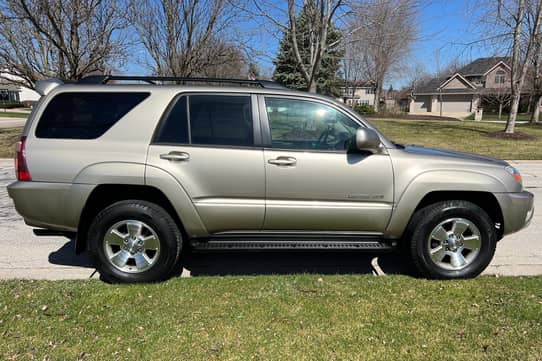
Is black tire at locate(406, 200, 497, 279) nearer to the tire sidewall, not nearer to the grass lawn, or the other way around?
the tire sidewall

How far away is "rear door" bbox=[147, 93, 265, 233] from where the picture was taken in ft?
10.8

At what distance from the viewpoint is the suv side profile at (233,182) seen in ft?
10.8

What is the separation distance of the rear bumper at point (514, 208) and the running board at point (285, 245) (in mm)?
1170

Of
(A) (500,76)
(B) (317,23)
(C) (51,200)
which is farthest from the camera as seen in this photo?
(A) (500,76)

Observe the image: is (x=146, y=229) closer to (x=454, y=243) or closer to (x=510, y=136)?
(x=454, y=243)

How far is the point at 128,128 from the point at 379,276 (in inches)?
112

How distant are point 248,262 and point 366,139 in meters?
1.90

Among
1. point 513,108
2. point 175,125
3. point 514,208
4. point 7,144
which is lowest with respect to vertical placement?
point 7,144

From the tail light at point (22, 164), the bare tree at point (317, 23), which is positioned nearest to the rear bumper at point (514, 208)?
the tail light at point (22, 164)

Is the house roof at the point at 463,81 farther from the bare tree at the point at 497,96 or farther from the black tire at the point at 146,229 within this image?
the black tire at the point at 146,229

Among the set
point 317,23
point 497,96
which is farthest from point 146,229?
point 497,96

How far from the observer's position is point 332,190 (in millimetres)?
3355

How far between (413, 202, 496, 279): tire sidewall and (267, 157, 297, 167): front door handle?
137cm

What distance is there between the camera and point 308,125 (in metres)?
3.53
